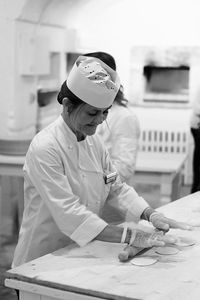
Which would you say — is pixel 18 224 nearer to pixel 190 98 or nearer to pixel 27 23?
pixel 27 23

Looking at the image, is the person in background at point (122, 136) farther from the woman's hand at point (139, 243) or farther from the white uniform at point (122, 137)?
the woman's hand at point (139, 243)

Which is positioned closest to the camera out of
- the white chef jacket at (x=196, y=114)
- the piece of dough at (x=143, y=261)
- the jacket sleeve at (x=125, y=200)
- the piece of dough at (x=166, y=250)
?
the piece of dough at (x=143, y=261)

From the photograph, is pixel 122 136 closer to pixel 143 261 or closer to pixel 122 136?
pixel 122 136

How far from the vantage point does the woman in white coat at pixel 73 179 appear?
2000 mm

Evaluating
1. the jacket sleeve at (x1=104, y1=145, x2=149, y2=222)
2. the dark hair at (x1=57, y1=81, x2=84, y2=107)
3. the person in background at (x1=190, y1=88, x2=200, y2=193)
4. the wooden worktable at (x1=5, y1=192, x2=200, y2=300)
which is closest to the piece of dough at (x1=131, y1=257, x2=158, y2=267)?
the wooden worktable at (x1=5, y1=192, x2=200, y2=300)

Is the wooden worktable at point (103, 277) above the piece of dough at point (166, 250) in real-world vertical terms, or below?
above

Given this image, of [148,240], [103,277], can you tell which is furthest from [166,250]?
[103,277]

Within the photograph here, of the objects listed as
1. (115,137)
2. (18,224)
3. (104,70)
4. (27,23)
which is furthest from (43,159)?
(27,23)

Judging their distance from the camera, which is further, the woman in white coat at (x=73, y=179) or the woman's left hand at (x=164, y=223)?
the woman's left hand at (x=164, y=223)

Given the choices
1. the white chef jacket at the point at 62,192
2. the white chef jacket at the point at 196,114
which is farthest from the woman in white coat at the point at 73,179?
the white chef jacket at the point at 196,114

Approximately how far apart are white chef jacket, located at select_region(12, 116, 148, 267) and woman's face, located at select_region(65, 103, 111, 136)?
0.26 ft

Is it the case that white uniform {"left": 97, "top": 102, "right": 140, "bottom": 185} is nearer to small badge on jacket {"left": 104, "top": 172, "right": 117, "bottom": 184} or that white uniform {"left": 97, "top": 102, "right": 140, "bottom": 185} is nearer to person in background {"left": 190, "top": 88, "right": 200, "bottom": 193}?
small badge on jacket {"left": 104, "top": 172, "right": 117, "bottom": 184}

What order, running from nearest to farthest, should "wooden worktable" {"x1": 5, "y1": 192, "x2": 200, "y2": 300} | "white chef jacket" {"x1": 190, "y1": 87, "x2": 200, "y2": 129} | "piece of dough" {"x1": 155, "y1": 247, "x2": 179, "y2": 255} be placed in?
"wooden worktable" {"x1": 5, "y1": 192, "x2": 200, "y2": 300}
"piece of dough" {"x1": 155, "y1": 247, "x2": 179, "y2": 255}
"white chef jacket" {"x1": 190, "y1": 87, "x2": 200, "y2": 129}

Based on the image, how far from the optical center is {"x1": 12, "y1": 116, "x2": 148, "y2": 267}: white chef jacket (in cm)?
200
